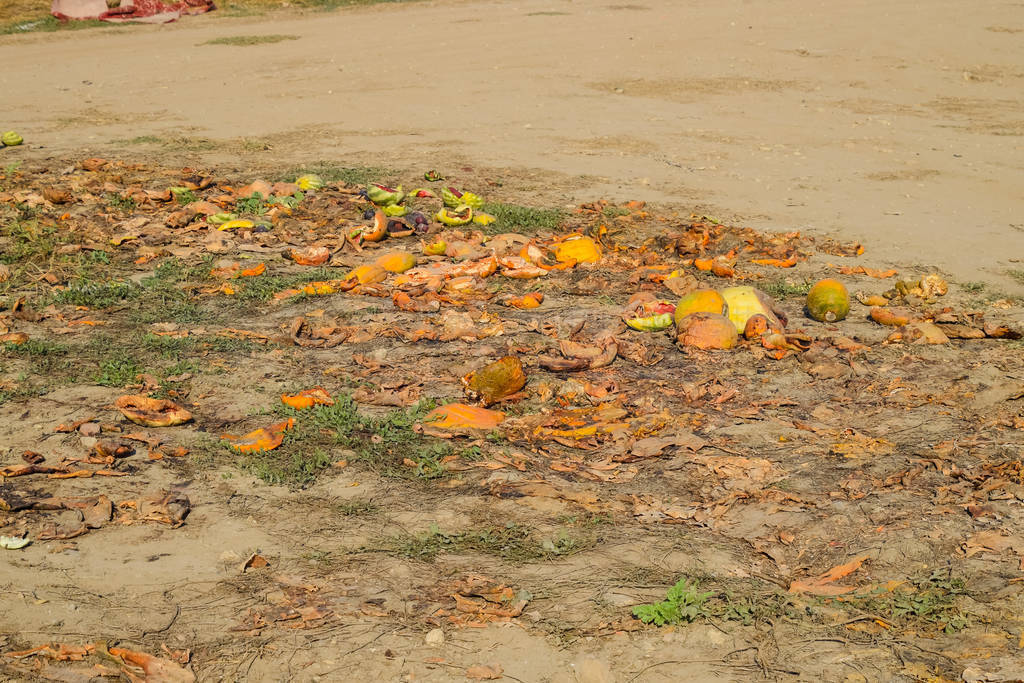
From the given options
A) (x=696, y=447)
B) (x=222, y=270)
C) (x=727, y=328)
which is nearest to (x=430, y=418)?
(x=696, y=447)

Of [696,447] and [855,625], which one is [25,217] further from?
[855,625]

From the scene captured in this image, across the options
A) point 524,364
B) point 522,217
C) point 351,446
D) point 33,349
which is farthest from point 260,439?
point 522,217

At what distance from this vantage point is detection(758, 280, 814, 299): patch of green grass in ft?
21.0

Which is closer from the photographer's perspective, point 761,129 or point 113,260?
point 113,260

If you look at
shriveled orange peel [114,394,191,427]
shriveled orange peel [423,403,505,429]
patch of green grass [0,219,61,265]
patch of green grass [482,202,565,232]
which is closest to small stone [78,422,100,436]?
shriveled orange peel [114,394,191,427]

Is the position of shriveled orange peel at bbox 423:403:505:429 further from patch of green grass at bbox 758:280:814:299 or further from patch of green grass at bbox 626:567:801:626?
patch of green grass at bbox 758:280:814:299

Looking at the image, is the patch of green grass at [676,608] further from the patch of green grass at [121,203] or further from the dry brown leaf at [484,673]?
the patch of green grass at [121,203]

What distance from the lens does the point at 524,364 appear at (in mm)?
5344

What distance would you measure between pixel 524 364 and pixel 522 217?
2586mm

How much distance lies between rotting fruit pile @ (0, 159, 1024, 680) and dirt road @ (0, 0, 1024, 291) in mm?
1223

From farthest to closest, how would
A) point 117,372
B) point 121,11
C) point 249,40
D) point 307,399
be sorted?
point 121,11
point 249,40
point 117,372
point 307,399

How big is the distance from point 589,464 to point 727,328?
157cm

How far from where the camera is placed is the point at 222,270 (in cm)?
679

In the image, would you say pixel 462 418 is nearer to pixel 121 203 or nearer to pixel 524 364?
pixel 524 364
